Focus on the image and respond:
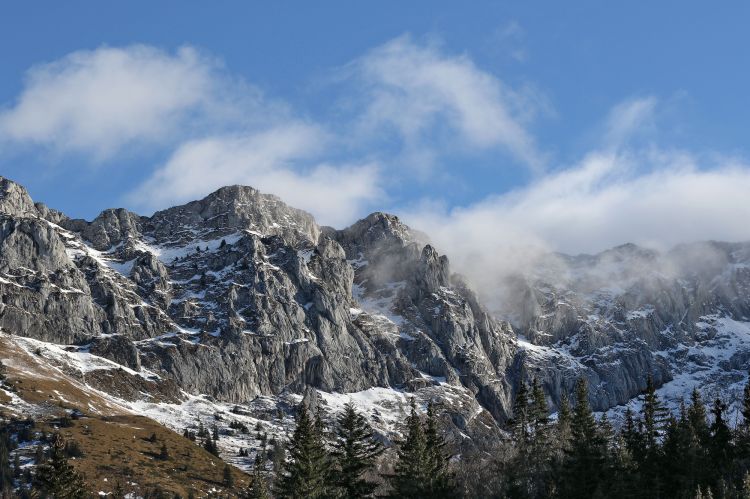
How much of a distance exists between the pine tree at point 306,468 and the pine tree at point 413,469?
25.8 feet

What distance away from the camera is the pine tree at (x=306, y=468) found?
9094 cm

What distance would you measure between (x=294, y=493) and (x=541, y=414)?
55.8m

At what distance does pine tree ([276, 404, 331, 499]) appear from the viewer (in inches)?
3580

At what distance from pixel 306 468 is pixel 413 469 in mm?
12515

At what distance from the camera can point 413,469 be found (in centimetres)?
9575

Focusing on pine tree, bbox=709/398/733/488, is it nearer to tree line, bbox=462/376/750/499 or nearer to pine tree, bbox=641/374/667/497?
tree line, bbox=462/376/750/499

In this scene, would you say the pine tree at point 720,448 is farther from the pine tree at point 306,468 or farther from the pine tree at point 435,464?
the pine tree at point 306,468

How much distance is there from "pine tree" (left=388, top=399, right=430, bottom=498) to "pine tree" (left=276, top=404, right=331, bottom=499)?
786cm

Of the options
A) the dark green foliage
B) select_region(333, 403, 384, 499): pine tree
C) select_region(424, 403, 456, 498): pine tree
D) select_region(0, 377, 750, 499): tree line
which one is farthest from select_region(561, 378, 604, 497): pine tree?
select_region(333, 403, 384, 499): pine tree

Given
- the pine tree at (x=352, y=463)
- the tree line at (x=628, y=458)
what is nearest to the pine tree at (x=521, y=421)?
the tree line at (x=628, y=458)

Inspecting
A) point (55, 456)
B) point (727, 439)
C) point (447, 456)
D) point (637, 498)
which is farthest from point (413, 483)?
point (727, 439)

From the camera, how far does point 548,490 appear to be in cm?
11681

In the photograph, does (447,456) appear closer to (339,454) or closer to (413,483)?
(413,483)

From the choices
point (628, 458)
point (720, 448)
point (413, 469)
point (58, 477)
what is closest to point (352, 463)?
point (413, 469)
